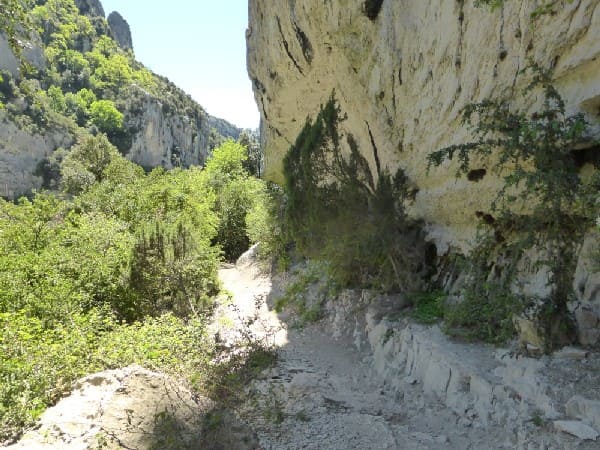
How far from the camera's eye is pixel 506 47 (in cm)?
540

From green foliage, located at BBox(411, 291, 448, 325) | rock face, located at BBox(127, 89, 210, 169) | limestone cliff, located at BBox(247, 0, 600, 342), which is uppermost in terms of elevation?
rock face, located at BBox(127, 89, 210, 169)

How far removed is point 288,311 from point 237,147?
25051mm

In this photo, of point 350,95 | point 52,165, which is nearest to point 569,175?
point 350,95

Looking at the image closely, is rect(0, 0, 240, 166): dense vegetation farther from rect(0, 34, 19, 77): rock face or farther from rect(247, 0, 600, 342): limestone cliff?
rect(247, 0, 600, 342): limestone cliff

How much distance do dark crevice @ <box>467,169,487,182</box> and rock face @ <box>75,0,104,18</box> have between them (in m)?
120

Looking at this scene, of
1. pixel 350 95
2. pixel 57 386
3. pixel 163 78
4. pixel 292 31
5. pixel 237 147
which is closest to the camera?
pixel 57 386

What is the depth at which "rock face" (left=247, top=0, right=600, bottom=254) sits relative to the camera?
4543 millimetres

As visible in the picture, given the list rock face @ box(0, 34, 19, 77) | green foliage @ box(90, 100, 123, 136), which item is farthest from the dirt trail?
green foliage @ box(90, 100, 123, 136)

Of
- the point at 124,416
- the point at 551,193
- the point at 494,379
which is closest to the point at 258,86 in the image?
the point at 551,193

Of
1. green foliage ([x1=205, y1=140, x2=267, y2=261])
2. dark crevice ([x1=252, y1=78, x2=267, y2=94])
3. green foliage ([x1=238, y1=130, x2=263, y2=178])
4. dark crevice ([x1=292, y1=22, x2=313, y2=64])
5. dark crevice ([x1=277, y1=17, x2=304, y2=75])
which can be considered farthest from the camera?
green foliage ([x1=238, y1=130, x2=263, y2=178])

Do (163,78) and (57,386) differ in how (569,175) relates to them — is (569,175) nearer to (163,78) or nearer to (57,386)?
(57,386)

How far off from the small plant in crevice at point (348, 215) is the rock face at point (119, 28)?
126 meters

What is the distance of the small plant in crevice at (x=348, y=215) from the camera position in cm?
805

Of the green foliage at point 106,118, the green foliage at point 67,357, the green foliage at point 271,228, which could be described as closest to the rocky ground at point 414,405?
the green foliage at point 67,357
